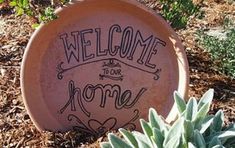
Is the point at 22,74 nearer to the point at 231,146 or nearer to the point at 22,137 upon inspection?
the point at 22,137

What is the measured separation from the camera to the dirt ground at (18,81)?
2.98m

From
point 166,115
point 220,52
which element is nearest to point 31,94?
point 166,115

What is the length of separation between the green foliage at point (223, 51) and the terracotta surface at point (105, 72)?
0.70 meters

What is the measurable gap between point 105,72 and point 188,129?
106cm

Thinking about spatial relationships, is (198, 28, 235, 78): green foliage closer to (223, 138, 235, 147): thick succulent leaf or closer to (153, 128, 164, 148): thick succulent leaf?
(223, 138, 235, 147): thick succulent leaf

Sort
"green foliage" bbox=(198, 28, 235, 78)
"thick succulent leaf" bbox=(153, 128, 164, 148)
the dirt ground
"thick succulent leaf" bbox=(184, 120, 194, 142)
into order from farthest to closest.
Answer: "green foliage" bbox=(198, 28, 235, 78) → the dirt ground → "thick succulent leaf" bbox=(153, 128, 164, 148) → "thick succulent leaf" bbox=(184, 120, 194, 142)

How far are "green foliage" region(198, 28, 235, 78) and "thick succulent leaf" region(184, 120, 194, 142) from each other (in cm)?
156

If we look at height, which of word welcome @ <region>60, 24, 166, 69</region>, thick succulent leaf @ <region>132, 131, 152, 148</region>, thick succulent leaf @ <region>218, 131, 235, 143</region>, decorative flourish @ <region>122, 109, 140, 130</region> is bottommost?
decorative flourish @ <region>122, 109, 140, 130</region>

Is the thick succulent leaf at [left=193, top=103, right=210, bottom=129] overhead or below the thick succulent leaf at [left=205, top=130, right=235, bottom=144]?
overhead

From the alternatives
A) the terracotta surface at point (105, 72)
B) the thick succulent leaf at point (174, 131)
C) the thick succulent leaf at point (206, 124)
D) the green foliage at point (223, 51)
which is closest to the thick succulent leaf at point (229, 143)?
the thick succulent leaf at point (206, 124)

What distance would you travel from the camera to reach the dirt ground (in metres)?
2.98

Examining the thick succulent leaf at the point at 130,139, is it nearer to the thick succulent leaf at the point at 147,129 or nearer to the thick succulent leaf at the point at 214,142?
the thick succulent leaf at the point at 147,129

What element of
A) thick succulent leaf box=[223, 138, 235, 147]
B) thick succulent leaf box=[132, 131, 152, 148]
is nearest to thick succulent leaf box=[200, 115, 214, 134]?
thick succulent leaf box=[223, 138, 235, 147]

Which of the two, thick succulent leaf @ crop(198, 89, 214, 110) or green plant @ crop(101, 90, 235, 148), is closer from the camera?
green plant @ crop(101, 90, 235, 148)
